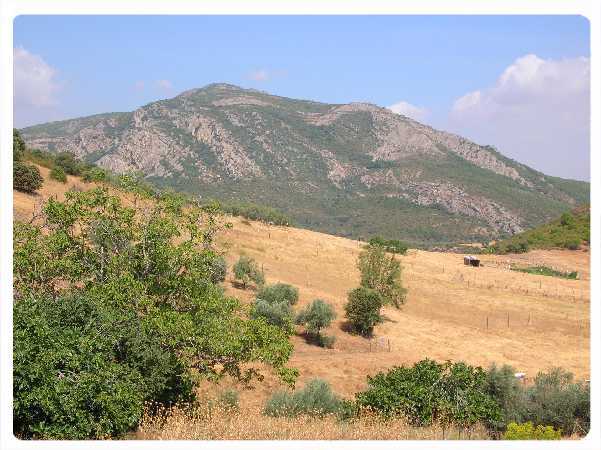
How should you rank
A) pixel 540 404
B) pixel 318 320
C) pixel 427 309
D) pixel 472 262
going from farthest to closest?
pixel 472 262 → pixel 427 309 → pixel 318 320 → pixel 540 404

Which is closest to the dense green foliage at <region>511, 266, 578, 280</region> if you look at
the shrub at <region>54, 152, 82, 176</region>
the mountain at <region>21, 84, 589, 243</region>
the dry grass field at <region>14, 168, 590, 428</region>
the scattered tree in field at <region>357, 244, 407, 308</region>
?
the dry grass field at <region>14, 168, 590, 428</region>

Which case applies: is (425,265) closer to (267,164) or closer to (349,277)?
(349,277)

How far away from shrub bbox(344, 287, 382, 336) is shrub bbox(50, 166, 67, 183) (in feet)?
86.5

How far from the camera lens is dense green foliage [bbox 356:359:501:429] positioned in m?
10.3

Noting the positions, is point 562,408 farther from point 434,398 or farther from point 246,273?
point 246,273

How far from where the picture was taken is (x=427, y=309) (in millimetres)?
34625

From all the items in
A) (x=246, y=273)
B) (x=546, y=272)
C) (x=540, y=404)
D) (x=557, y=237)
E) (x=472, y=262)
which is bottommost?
(x=546, y=272)

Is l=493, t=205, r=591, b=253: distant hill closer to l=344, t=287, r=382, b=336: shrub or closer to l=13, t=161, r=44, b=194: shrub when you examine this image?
l=344, t=287, r=382, b=336: shrub

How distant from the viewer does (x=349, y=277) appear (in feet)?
132

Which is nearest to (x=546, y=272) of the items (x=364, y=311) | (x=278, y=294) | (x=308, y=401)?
(x=364, y=311)

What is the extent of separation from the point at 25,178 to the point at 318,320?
23.4 metres

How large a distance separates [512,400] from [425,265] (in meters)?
38.9

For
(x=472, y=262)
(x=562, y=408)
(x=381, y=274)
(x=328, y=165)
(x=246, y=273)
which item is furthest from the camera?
(x=328, y=165)

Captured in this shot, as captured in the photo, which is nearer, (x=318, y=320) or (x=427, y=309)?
(x=318, y=320)
